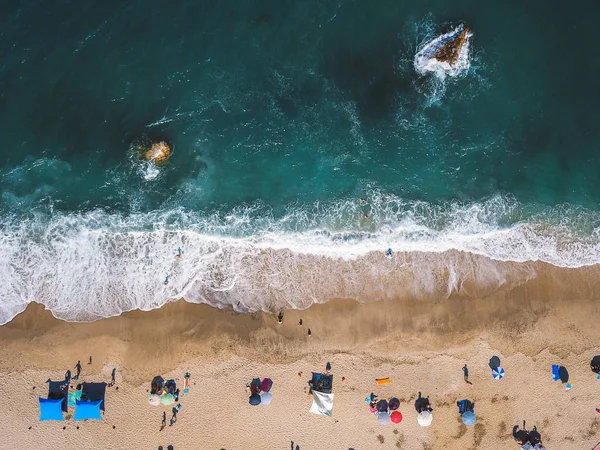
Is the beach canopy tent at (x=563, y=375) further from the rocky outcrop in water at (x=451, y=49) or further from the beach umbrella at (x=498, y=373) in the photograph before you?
the rocky outcrop in water at (x=451, y=49)

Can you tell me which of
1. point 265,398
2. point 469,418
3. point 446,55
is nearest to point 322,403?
point 265,398

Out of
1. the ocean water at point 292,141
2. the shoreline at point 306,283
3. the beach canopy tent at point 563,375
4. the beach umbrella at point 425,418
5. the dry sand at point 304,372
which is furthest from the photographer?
the ocean water at point 292,141

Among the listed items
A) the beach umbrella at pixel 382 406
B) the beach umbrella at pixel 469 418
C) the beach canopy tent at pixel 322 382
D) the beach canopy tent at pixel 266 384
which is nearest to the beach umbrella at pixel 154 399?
the beach canopy tent at pixel 266 384

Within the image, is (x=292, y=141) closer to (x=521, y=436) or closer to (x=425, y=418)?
(x=425, y=418)

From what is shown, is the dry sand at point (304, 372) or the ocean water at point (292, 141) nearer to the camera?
the dry sand at point (304, 372)

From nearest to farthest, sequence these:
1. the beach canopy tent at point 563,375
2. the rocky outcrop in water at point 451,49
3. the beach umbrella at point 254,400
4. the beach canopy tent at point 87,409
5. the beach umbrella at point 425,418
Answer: the beach canopy tent at point 87,409
the beach umbrella at point 254,400
the beach umbrella at point 425,418
the beach canopy tent at point 563,375
the rocky outcrop in water at point 451,49

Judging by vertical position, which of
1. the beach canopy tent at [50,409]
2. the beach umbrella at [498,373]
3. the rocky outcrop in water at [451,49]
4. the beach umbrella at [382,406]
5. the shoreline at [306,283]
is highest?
the rocky outcrop in water at [451,49]

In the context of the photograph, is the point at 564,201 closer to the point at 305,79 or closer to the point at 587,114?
the point at 587,114

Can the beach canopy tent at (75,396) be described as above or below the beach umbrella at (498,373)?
below
